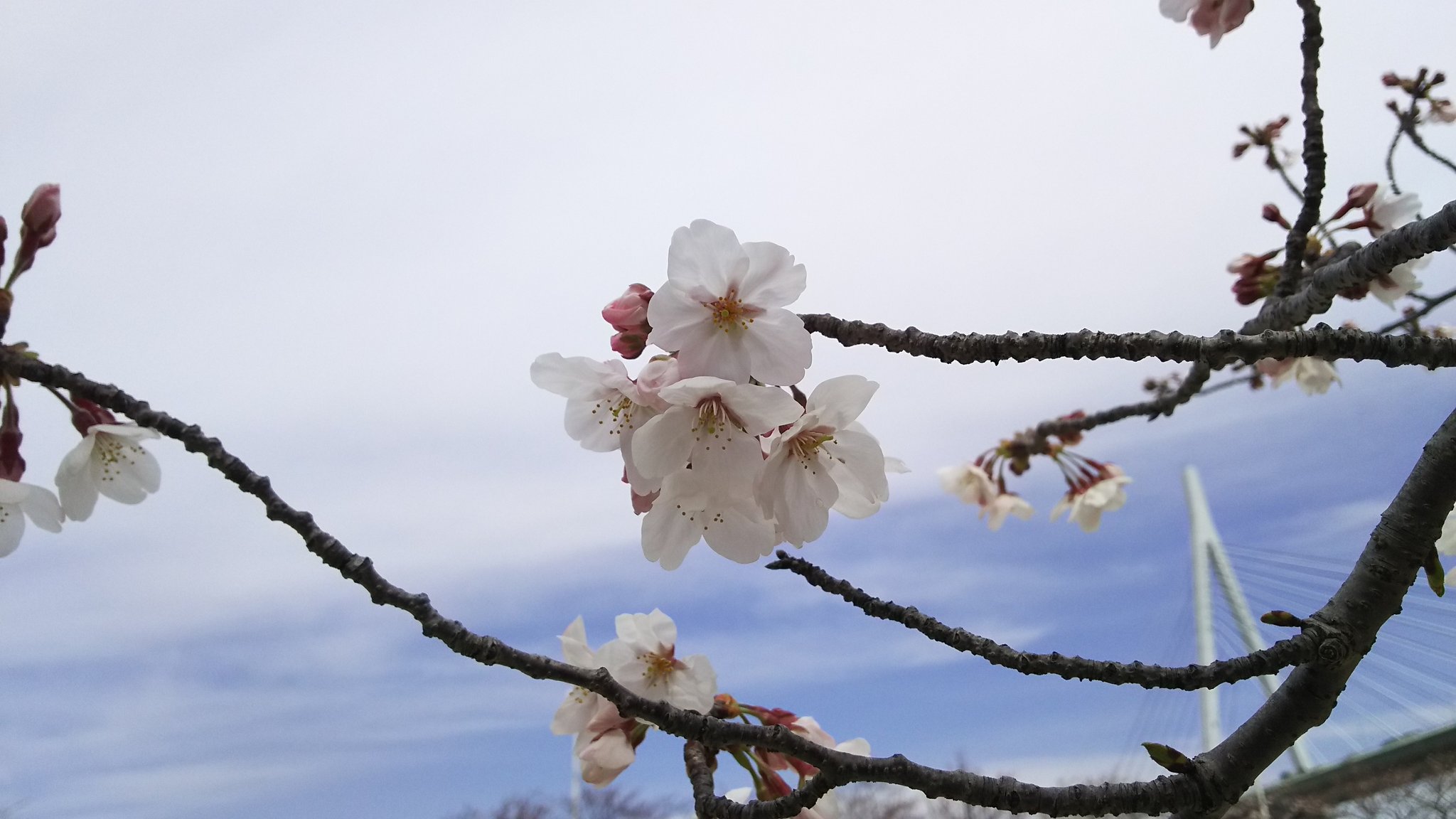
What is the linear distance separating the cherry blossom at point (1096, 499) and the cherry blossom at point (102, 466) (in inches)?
105

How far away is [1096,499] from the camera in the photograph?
2898 millimetres

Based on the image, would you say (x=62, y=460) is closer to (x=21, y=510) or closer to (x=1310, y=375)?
(x=21, y=510)

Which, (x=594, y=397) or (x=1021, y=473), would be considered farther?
(x=1021, y=473)

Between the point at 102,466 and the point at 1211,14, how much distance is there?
188 centimetres

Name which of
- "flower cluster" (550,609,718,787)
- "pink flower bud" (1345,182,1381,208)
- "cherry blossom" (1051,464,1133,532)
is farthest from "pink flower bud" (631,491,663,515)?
"cherry blossom" (1051,464,1133,532)

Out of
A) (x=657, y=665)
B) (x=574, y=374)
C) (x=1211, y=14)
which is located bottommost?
(x=657, y=665)

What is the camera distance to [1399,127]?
1.97m

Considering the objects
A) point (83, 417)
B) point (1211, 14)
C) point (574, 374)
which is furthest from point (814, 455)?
point (1211, 14)

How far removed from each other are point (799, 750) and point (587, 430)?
0.41 meters

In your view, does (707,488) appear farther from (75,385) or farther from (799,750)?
(75,385)

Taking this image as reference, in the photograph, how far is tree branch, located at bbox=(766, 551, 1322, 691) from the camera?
2.68 feet

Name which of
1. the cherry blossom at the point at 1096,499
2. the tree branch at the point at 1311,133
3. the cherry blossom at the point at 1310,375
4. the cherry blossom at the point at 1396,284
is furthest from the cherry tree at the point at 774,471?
the cherry blossom at the point at 1096,499

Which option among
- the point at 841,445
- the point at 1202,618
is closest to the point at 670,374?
the point at 841,445

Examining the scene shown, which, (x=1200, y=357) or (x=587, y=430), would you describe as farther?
(x=587, y=430)
